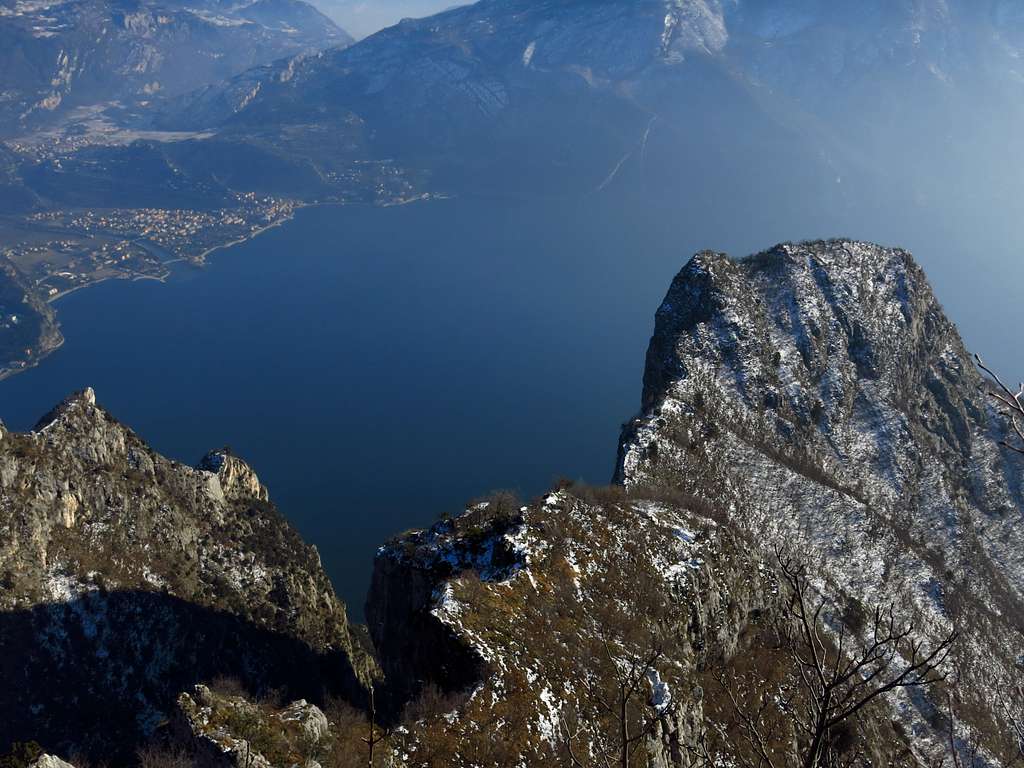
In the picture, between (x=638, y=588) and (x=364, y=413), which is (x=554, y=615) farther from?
(x=364, y=413)

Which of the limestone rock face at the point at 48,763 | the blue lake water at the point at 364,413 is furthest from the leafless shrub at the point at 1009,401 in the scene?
the blue lake water at the point at 364,413

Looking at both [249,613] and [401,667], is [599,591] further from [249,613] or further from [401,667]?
[249,613]

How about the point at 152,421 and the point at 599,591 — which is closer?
the point at 599,591

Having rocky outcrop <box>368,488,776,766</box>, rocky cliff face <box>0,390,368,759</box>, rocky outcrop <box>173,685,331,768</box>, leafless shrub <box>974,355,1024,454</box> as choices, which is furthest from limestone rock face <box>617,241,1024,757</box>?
leafless shrub <box>974,355,1024,454</box>

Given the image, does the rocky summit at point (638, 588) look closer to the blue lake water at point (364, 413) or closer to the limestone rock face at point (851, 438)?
the limestone rock face at point (851, 438)

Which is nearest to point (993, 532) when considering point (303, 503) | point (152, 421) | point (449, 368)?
point (303, 503)
